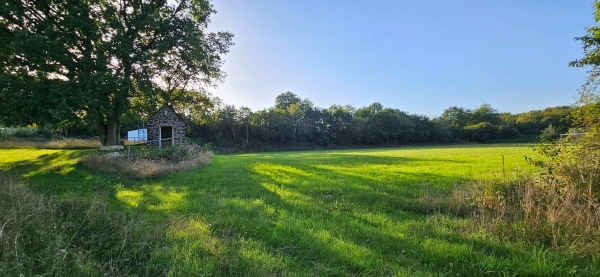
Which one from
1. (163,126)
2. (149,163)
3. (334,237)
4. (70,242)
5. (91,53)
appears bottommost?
(334,237)

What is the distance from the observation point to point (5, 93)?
1274cm

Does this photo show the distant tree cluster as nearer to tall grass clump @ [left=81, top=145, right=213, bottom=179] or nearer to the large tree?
the large tree

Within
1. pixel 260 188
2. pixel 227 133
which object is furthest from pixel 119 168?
pixel 227 133

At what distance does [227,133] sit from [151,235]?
49.1 meters

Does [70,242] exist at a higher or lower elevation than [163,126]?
lower

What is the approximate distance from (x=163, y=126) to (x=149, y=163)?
1828 centimetres

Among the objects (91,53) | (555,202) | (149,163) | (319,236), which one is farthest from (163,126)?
(555,202)

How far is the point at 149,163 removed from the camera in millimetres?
11555

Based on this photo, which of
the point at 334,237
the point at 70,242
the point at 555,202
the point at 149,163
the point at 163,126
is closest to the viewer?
the point at 70,242

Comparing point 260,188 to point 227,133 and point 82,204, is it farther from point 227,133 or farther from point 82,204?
point 227,133

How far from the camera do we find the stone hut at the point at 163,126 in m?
27.3

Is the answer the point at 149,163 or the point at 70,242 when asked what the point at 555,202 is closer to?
the point at 70,242

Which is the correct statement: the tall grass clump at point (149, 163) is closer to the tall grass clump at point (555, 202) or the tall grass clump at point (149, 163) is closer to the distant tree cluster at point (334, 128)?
the tall grass clump at point (555, 202)

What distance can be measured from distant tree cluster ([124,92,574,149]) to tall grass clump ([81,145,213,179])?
31.6 m
